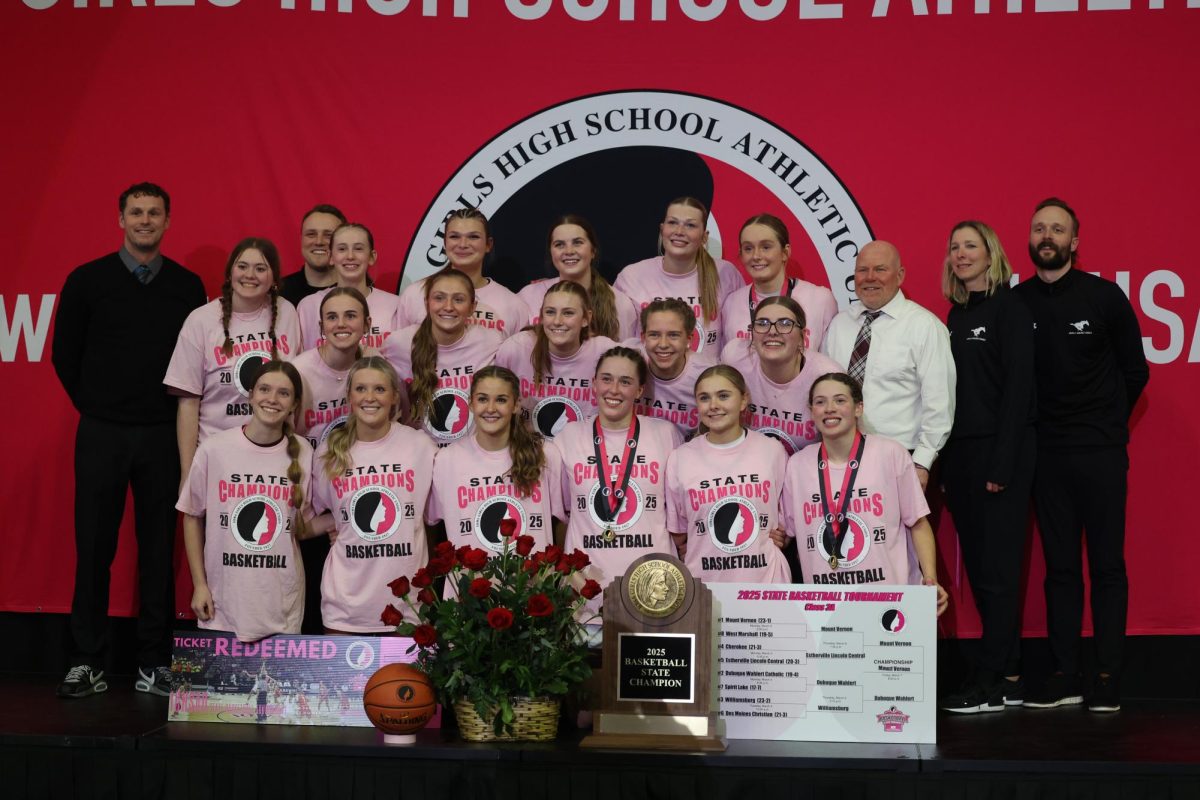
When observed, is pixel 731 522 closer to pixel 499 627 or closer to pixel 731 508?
pixel 731 508

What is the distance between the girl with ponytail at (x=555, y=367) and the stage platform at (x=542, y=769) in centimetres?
137

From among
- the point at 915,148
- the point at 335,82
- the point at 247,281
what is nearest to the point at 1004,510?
the point at 915,148

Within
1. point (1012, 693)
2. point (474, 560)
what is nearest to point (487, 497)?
point (474, 560)

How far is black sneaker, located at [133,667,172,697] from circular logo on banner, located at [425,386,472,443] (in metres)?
1.44

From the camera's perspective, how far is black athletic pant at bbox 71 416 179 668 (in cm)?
528

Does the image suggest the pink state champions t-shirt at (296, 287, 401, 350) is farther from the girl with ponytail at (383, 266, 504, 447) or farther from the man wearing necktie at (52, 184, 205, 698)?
the man wearing necktie at (52, 184, 205, 698)

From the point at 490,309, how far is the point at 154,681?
2068 mm

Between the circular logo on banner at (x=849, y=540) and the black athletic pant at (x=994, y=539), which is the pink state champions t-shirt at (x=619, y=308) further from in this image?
the black athletic pant at (x=994, y=539)

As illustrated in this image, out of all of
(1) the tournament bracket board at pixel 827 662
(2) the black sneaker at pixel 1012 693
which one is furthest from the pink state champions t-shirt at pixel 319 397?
(2) the black sneaker at pixel 1012 693

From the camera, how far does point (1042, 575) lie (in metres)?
5.74

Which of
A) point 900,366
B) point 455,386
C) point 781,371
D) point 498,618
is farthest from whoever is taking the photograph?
point 455,386

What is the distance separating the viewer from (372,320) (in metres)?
5.52

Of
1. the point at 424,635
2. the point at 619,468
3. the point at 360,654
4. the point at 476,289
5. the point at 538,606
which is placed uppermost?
the point at 476,289

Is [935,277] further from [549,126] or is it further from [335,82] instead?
[335,82]
